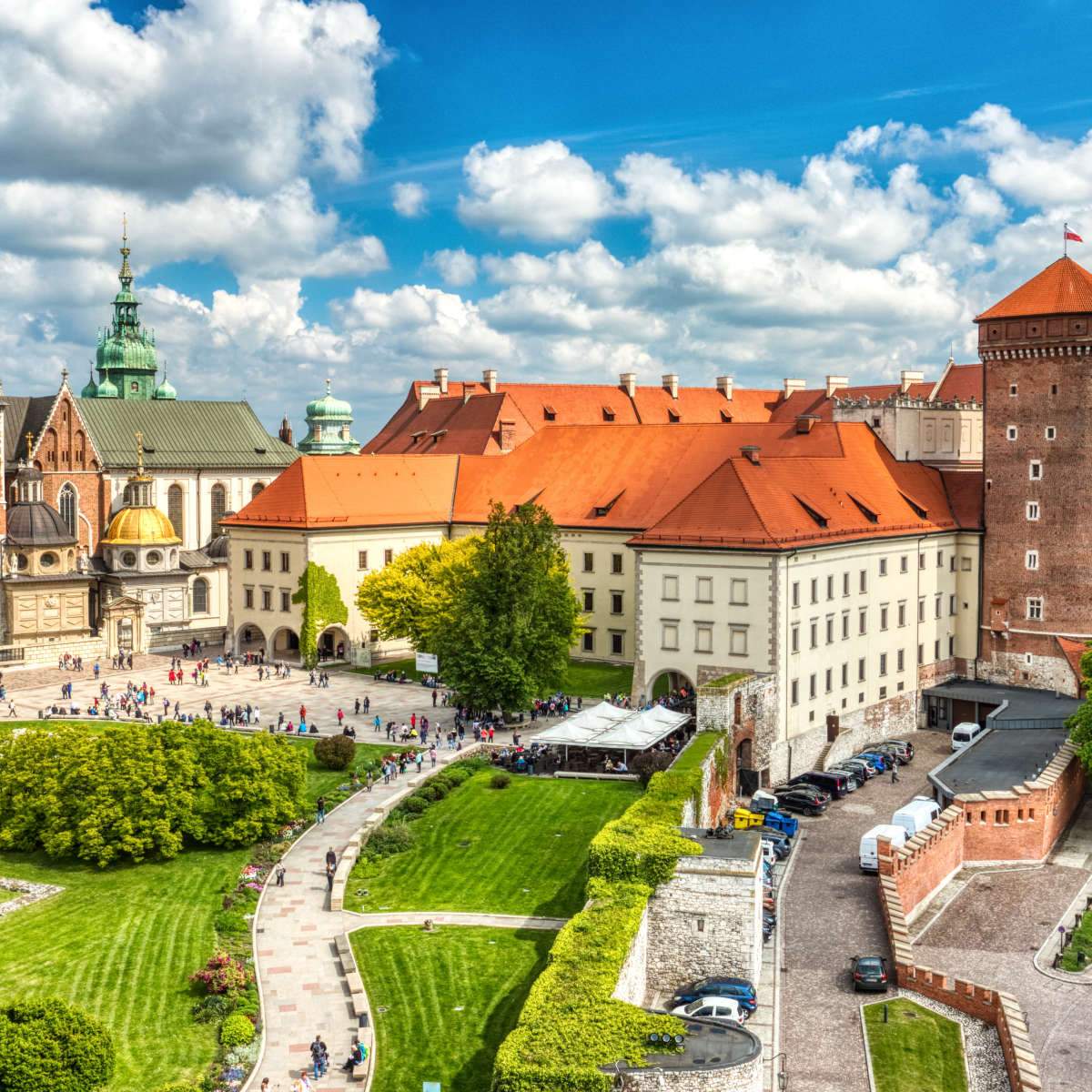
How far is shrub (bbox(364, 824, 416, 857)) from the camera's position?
4834 cm

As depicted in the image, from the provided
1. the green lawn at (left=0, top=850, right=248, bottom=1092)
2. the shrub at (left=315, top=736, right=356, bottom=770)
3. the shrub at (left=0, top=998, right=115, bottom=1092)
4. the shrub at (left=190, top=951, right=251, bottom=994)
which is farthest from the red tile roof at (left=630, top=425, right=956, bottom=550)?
the shrub at (left=0, top=998, right=115, bottom=1092)

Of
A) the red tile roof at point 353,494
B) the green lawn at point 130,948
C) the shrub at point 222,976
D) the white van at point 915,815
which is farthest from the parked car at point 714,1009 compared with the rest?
the red tile roof at point 353,494

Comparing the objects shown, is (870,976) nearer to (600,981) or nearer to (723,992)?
(723,992)

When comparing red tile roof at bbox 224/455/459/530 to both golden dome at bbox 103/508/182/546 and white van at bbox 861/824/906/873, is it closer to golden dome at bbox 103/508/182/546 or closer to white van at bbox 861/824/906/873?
golden dome at bbox 103/508/182/546

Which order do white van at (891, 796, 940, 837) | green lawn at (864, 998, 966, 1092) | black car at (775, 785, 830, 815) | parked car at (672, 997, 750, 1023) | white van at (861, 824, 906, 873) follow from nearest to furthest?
green lawn at (864, 998, 966, 1092), parked car at (672, 997, 750, 1023), white van at (861, 824, 906, 873), white van at (891, 796, 940, 837), black car at (775, 785, 830, 815)

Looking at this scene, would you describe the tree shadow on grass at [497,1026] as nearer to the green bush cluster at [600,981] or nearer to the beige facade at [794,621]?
the green bush cluster at [600,981]

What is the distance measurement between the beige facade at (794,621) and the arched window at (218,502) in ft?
185

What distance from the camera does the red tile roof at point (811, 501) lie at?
6131cm

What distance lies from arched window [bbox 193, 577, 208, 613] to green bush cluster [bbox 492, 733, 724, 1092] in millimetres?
60870

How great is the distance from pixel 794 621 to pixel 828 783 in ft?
23.8

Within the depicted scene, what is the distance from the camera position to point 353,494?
278ft

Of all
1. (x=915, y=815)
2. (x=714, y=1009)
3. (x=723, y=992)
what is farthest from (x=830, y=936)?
(x=915, y=815)

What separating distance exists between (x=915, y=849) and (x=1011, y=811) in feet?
26.7

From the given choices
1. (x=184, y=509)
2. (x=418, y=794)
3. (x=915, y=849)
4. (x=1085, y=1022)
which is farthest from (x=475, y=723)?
(x=184, y=509)
